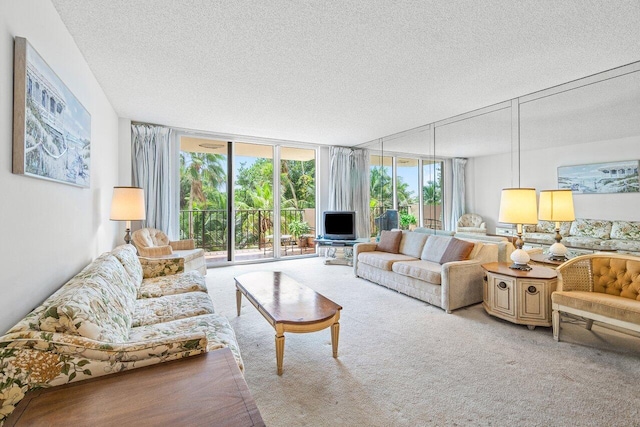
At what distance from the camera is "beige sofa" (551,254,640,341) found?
218 cm

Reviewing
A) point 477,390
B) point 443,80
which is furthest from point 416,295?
point 443,80

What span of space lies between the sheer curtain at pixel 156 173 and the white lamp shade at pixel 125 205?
135cm

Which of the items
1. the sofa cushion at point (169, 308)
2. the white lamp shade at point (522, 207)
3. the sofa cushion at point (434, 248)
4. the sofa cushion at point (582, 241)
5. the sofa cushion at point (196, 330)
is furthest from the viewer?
the sofa cushion at point (434, 248)

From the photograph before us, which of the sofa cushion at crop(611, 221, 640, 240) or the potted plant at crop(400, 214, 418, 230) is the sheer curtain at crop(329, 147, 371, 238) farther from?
the sofa cushion at crop(611, 221, 640, 240)

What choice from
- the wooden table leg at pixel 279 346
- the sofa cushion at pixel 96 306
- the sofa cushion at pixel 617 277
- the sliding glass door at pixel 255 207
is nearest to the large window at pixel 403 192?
the sliding glass door at pixel 255 207

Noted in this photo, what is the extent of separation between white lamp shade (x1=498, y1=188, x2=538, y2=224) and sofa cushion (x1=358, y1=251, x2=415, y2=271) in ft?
4.90

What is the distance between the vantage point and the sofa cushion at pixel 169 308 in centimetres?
201

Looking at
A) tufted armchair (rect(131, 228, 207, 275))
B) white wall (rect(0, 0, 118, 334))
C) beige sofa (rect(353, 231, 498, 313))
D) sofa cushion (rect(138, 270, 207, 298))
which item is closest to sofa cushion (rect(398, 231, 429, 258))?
beige sofa (rect(353, 231, 498, 313))

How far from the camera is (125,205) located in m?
3.39

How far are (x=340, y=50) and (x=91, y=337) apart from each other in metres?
2.58

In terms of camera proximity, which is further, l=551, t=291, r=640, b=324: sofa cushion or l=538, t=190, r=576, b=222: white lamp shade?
l=538, t=190, r=576, b=222: white lamp shade

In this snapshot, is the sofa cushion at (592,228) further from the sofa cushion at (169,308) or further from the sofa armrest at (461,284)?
the sofa cushion at (169,308)

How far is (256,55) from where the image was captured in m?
2.62

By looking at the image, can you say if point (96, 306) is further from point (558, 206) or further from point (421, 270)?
point (558, 206)
